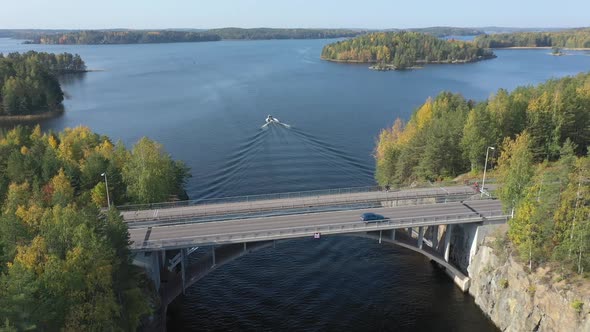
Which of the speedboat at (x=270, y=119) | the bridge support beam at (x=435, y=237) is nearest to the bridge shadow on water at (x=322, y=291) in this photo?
the bridge support beam at (x=435, y=237)

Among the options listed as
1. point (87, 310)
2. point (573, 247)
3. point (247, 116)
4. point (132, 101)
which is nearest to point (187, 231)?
point (87, 310)

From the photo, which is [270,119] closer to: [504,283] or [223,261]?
[223,261]

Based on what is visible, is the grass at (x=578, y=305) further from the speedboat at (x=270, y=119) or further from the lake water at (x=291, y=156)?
the speedboat at (x=270, y=119)

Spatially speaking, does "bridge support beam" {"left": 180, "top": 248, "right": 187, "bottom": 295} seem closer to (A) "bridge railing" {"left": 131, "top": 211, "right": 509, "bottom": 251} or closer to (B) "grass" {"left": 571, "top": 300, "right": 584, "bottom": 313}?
(A) "bridge railing" {"left": 131, "top": 211, "right": 509, "bottom": 251}

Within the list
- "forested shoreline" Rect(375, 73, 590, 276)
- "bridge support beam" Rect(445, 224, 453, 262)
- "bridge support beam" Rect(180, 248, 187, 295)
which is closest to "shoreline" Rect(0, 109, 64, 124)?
"forested shoreline" Rect(375, 73, 590, 276)

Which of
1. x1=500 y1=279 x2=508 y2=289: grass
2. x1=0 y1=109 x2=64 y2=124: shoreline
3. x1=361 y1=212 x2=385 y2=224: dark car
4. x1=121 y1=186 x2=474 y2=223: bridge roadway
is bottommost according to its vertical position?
x1=0 y1=109 x2=64 y2=124: shoreline

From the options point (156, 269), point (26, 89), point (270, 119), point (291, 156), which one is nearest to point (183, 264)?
point (156, 269)
